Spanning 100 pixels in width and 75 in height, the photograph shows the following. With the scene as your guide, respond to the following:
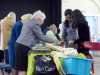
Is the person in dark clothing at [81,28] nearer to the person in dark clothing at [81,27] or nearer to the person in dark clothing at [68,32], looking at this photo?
the person in dark clothing at [81,27]

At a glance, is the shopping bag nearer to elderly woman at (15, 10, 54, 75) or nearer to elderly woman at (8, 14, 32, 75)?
elderly woman at (15, 10, 54, 75)

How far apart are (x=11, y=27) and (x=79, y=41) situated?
136 cm

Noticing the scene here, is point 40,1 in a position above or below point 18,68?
above

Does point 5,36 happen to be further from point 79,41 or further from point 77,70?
point 77,70

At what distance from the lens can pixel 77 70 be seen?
441 centimetres

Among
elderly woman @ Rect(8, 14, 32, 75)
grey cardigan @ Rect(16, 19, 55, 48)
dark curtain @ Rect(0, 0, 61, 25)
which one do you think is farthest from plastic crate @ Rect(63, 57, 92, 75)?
dark curtain @ Rect(0, 0, 61, 25)

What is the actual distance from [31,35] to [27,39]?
0.09 meters

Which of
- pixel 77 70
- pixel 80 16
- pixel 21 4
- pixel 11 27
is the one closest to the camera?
pixel 77 70

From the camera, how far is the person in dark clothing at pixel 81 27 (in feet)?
18.1

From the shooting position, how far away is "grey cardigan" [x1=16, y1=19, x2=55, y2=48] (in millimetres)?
5027

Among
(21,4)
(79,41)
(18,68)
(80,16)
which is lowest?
(18,68)

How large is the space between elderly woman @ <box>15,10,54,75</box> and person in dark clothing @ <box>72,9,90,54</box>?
2.20ft

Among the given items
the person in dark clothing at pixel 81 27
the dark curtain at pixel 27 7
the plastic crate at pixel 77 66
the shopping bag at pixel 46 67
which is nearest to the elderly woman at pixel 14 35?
the person in dark clothing at pixel 81 27

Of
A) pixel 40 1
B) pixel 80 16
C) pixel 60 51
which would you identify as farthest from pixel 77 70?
pixel 40 1
